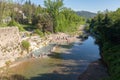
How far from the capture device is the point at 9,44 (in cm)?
3425

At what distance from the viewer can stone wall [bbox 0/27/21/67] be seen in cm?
3219

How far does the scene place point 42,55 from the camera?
39531 mm

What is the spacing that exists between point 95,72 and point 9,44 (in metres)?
13.6

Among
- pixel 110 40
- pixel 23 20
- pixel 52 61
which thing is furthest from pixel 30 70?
pixel 23 20

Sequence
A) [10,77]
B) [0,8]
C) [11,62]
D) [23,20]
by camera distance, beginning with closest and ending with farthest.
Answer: [10,77]
[11,62]
[0,8]
[23,20]

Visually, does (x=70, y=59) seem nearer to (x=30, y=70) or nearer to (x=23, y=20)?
(x=30, y=70)

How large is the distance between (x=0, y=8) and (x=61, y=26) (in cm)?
2692

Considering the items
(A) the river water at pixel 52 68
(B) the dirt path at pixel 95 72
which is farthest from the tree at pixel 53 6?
(B) the dirt path at pixel 95 72

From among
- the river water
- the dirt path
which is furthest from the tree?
the dirt path

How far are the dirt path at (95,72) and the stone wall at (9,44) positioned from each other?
11.5 metres

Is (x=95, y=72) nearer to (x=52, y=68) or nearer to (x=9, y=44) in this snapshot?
(x=52, y=68)

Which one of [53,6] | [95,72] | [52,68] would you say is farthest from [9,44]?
[53,6]

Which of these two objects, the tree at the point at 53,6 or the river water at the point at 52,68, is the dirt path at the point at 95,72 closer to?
the river water at the point at 52,68

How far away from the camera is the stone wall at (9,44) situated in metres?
32.2
